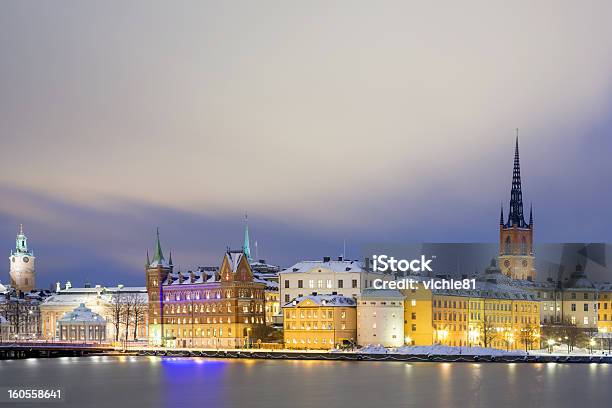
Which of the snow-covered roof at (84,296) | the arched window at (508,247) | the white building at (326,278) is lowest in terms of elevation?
the snow-covered roof at (84,296)

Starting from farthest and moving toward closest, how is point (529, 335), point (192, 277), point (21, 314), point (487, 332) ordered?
1. point (21, 314)
2. point (192, 277)
3. point (529, 335)
4. point (487, 332)

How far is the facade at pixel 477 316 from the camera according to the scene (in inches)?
4309

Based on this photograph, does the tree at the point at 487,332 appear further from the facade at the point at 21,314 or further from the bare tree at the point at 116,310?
the facade at the point at 21,314

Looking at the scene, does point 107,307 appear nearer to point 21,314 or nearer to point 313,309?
point 21,314

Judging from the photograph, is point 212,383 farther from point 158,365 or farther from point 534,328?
point 534,328

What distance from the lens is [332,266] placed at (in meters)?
122

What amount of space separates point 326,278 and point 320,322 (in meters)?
10.6

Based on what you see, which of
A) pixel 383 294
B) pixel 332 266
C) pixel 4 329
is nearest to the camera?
pixel 383 294

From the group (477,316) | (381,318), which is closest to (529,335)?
(477,316)

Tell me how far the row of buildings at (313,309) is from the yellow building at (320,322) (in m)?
0.11

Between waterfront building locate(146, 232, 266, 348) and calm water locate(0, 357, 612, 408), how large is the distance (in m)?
28.0

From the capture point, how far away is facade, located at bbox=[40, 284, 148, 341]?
502 feet

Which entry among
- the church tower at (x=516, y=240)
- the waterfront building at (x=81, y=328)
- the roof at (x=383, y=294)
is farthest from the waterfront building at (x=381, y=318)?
the church tower at (x=516, y=240)

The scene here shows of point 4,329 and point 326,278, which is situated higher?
point 326,278
